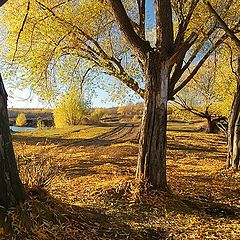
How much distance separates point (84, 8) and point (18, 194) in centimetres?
732

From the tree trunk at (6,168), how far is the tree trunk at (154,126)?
10.4ft

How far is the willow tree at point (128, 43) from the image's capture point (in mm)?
6137

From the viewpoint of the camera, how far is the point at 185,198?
6.27 m

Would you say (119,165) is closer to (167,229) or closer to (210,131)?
(167,229)

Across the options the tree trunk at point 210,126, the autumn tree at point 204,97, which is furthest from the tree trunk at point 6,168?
the tree trunk at point 210,126

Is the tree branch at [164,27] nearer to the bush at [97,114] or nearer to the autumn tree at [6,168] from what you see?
the autumn tree at [6,168]

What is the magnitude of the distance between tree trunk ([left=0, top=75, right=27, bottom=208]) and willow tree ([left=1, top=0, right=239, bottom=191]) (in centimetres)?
273

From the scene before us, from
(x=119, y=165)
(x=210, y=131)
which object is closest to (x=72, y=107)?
(x=210, y=131)

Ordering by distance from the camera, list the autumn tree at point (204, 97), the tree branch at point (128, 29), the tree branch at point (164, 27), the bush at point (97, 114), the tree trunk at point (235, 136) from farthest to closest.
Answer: the bush at point (97, 114)
the autumn tree at point (204, 97)
the tree trunk at point (235, 136)
the tree branch at point (164, 27)
the tree branch at point (128, 29)

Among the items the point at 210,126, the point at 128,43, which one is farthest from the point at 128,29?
the point at 210,126

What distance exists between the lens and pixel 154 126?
20.6 ft

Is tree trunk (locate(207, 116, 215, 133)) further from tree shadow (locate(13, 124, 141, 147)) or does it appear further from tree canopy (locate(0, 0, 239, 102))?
tree canopy (locate(0, 0, 239, 102))

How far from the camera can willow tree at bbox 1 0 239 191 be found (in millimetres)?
6137

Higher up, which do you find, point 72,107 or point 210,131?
point 72,107
